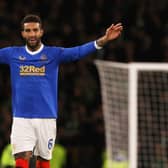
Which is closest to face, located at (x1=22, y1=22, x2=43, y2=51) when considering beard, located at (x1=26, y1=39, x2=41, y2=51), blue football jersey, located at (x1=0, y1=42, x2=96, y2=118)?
beard, located at (x1=26, y1=39, x2=41, y2=51)

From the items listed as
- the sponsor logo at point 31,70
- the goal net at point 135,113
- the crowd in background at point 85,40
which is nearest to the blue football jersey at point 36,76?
the sponsor logo at point 31,70

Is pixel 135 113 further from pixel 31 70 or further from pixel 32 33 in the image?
pixel 32 33

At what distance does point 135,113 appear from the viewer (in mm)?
13055

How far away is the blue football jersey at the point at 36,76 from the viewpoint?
349 inches

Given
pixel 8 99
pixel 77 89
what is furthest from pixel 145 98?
pixel 8 99

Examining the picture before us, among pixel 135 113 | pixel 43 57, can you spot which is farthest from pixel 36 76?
pixel 135 113

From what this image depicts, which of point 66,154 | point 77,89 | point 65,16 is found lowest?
point 66,154

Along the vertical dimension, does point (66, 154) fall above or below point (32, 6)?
below

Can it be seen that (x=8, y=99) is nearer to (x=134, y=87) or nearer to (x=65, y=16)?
(x=65, y=16)

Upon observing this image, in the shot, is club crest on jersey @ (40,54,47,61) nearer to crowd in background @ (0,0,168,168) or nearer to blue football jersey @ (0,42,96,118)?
blue football jersey @ (0,42,96,118)

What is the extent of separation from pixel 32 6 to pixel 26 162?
7901 millimetres

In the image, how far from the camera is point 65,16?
16.3m

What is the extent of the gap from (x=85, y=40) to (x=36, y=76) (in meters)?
7.07

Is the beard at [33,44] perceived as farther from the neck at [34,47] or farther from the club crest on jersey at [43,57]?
the club crest on jersey at [43,57]
